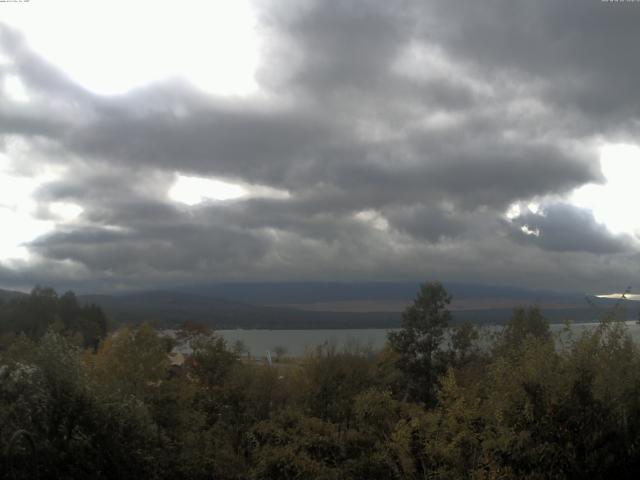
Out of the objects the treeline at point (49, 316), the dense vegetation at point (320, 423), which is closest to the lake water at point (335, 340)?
the dense vegetation at point (320, 423)

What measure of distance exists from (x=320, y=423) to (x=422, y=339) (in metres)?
26.7

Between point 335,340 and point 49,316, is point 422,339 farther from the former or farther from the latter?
point 49,316

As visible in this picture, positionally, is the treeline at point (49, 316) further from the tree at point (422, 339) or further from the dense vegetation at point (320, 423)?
the dense vegetation at point (320, 423)

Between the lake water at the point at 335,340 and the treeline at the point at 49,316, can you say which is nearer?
the lake water at the point at 335,340

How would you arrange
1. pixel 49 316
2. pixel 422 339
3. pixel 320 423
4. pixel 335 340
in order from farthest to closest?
pixel 49 316, pixel 335 340, pixel 422 339, pixel 320 423

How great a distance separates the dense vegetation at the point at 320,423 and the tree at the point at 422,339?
9690mm

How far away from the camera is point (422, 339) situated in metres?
53.1

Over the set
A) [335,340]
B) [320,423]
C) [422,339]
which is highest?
[422,339]

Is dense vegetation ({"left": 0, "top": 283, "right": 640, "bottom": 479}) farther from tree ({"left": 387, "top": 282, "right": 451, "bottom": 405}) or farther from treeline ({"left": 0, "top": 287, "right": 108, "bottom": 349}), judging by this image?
treeline ({"left": 0, "top": 287, "right": 108, "bottom": 349})

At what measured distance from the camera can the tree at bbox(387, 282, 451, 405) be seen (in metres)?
51.5

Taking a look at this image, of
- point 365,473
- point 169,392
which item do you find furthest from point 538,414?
point 169,392

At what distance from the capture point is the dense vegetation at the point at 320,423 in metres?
15.0

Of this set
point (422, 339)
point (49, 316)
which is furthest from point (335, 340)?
point (49, 316)

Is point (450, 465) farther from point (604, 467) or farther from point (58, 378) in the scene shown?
point (58, 378)
